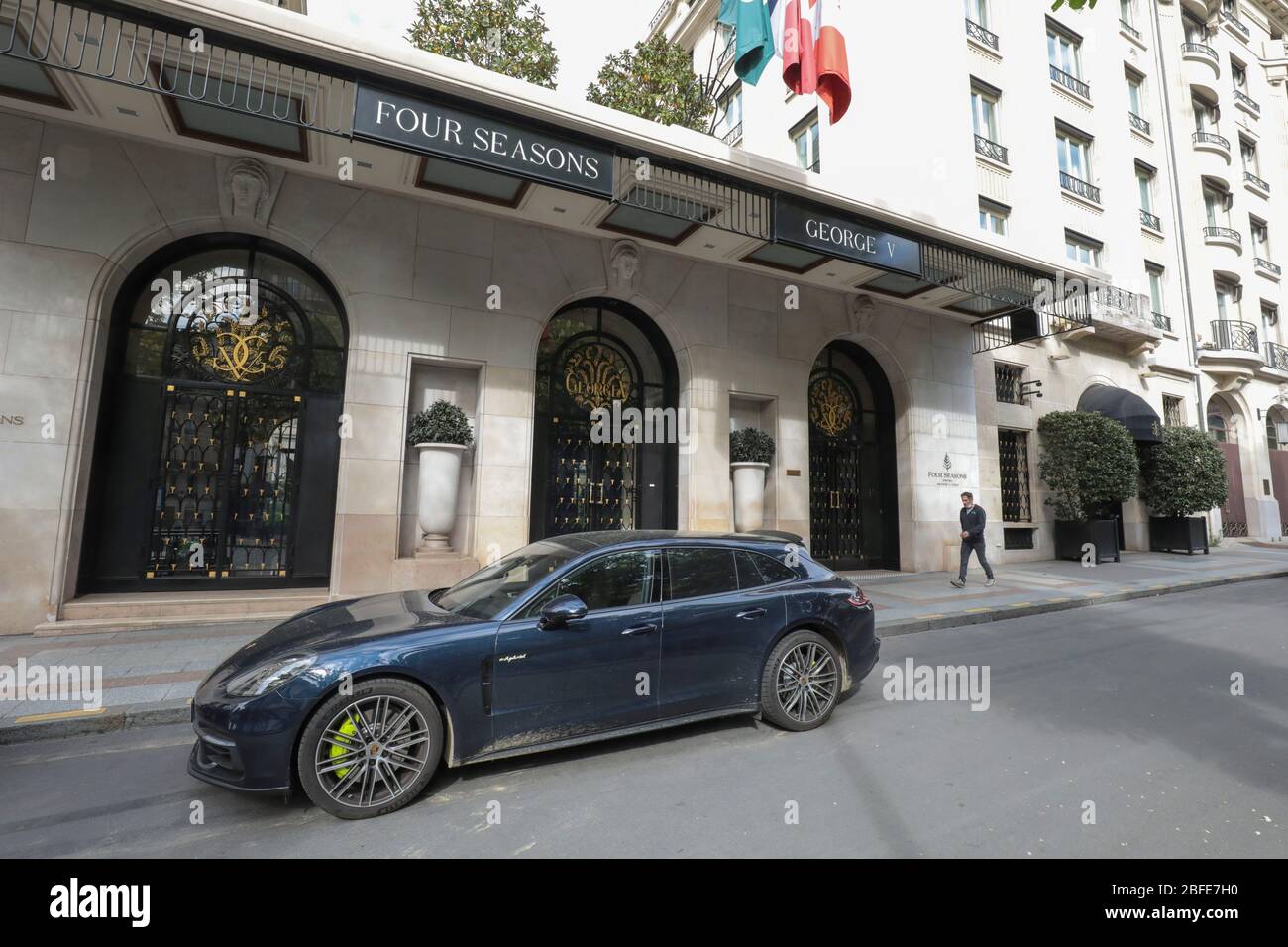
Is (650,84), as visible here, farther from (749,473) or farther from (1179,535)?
(1179,535)

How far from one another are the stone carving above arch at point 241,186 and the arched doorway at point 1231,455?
95.9 feet

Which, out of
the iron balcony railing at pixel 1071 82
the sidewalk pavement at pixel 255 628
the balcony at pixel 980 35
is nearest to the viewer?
the sidewalk pavement at pixel 255 628

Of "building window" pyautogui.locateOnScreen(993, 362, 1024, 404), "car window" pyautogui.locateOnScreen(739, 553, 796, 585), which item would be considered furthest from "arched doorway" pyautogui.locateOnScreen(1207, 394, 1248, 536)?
"car window" pyautogui.locateOnScreen(739, 553, 796, 585)

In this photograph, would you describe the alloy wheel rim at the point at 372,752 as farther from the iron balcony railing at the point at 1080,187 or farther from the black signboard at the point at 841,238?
the iron balcony railing at the point at 1080,187

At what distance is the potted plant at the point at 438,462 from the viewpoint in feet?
28.4

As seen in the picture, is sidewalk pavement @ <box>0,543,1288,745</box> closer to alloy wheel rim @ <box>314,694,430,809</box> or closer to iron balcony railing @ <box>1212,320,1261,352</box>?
alloy wheel rim @ <box>314,694,430,809</box>

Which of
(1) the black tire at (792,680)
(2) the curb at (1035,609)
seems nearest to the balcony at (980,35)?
(2) the curb at (1035,609)

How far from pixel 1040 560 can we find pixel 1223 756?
13163 mm

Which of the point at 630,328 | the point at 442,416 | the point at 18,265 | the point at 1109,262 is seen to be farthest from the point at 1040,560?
the point at 18,265

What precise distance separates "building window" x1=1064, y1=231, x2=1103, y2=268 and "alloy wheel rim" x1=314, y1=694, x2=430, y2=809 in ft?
68.4

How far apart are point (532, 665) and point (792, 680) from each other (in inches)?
80.7

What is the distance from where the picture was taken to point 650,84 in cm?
1611

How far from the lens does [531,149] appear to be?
766 cm
